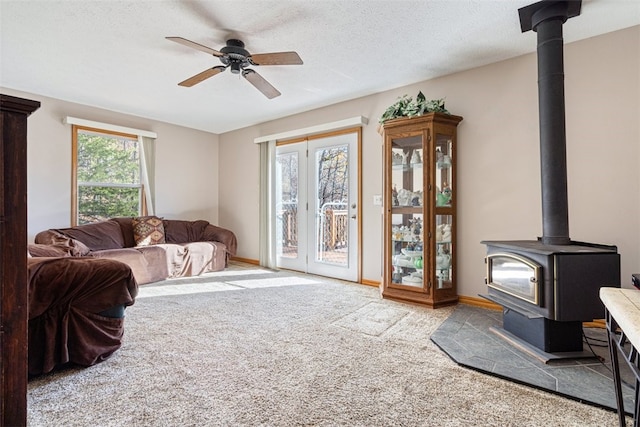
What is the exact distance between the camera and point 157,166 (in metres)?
5.31

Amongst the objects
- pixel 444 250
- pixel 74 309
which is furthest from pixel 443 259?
pixel 74 309

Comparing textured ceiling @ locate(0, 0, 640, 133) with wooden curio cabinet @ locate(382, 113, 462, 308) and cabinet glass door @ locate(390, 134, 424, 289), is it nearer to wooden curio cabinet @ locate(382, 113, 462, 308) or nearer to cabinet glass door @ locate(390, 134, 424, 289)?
wooden curio cabinet @ locate(382, 113, 462, 308)

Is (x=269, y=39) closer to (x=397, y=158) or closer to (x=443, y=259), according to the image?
(x=397, y=158)

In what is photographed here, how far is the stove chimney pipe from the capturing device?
2.28m

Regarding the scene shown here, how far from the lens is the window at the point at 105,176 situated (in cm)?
455

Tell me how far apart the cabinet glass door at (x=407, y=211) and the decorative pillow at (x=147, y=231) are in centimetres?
341

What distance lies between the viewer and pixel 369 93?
406 centimetres

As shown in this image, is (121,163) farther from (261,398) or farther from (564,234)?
(564,234)

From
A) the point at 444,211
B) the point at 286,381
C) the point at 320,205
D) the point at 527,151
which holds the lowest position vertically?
the point at 286,381

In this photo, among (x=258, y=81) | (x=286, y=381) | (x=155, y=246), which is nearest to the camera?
(x=286, y=381)

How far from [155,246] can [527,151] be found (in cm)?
456

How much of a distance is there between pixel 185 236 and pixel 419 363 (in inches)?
168

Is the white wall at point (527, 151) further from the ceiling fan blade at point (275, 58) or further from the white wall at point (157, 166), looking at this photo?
the white wall at point (157, 166)

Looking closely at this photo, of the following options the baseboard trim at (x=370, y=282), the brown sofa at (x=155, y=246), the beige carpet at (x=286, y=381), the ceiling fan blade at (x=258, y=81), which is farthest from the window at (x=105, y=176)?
the baseboard trim at (x=370, y=282)
